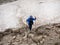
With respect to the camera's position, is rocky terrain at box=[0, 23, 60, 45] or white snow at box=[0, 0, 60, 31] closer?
rocky terrain at box=[0, 23, 60, 45]

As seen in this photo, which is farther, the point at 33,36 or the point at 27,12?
the point at 27,12

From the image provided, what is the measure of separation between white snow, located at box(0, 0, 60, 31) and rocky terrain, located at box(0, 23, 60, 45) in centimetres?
14

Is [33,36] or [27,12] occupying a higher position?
[27,12]

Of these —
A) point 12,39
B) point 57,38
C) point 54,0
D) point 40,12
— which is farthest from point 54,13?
point 12,39

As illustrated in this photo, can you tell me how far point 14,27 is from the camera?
267 cm

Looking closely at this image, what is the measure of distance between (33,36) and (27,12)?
2.25 ft

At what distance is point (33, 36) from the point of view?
2434mm

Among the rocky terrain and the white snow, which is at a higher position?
the white snow

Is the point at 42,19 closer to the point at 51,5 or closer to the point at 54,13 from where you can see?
the point at 54,13

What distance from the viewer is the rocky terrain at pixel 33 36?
2.35 meters

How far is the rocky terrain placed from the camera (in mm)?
2352

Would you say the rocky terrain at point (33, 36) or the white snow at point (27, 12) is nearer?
the rocky terrain at point (33, 36)

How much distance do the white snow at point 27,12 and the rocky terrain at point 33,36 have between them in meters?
0.14

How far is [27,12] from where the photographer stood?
303cm
